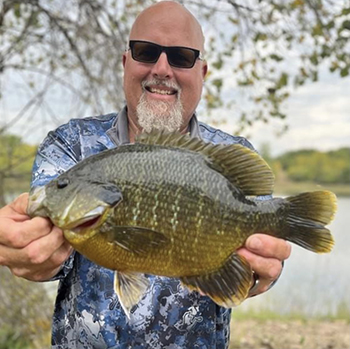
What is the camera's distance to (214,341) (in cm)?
295

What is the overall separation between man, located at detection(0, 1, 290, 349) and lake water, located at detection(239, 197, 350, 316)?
5.04m

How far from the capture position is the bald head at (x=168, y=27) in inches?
127

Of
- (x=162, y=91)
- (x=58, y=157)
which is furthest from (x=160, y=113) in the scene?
(x=58, y=157)

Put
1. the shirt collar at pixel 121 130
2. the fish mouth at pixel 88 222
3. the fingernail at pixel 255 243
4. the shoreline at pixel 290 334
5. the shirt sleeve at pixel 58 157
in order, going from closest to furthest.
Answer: the fish mouth at pixel 88 222 < the fingernail at pixel 255 243 < the shirt sleeve at pixel 58 157 < the shirt collar at pixel 121 130 < the shoreline at pixel 290 334

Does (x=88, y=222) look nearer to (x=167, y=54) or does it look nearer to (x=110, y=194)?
(x=110, y=194)

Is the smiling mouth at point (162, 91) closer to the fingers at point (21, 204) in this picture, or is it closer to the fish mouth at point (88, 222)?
the fingers at point (21, 204)

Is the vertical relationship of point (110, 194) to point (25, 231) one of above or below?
above

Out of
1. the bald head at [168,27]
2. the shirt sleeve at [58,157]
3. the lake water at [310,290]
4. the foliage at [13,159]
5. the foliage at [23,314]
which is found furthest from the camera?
the lake water at [310,290]

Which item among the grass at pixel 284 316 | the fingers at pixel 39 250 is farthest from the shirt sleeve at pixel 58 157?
the grass at pixel 284 316

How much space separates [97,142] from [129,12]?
3.90 metres

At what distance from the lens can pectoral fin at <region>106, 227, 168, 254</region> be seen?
1.95 metres

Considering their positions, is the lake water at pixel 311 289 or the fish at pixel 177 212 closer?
the fish at pixel 177 212

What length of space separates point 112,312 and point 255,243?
104cm

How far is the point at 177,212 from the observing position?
2.03 metres
